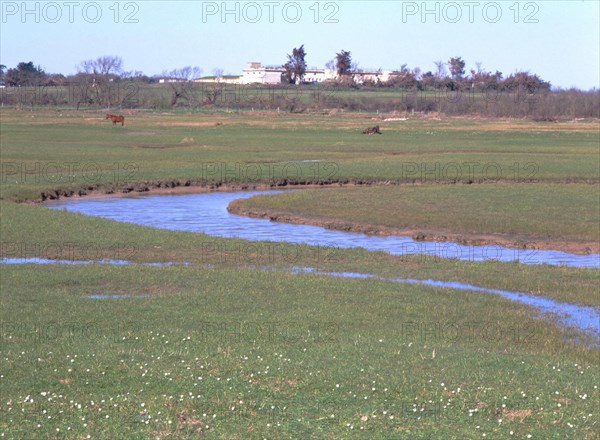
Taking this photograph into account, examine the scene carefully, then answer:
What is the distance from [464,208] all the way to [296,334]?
21.0 metres

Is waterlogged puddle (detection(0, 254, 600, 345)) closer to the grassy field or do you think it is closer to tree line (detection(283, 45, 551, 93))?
the grassy field

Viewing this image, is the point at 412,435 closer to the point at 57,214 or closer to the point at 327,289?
the point at 327,289

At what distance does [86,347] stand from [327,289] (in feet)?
24.4

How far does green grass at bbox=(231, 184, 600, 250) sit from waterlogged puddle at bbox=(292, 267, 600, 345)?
8473 millimetres

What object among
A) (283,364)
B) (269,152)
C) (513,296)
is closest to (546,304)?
(513,296)

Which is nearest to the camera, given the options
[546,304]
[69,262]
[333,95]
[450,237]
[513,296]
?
[546,304]

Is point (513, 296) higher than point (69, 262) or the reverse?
the reverse

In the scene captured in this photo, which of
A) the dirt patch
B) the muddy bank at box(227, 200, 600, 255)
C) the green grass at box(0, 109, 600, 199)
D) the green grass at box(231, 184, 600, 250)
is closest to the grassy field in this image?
the green grass at box(231, 184, 600, 250)

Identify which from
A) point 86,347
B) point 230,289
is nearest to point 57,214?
point 230,289

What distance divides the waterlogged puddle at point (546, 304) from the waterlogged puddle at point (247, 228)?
167 inches

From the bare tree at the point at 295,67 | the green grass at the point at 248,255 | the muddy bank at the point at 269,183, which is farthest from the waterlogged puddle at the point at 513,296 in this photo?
the bare tree at the point at 295,67

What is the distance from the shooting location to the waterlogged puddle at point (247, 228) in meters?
27.9

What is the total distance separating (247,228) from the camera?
33.1 meters

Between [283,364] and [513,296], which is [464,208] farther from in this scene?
[283,364]
